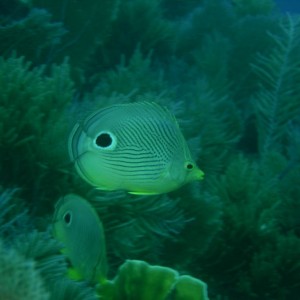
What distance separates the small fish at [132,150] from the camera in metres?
1.93

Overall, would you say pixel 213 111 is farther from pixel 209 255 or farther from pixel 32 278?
pixel 32 278

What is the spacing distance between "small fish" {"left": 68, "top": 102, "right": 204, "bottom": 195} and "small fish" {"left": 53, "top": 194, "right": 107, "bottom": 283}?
286mm

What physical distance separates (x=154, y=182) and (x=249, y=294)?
2.18 metres

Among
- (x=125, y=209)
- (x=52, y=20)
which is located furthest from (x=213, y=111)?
(x=125, y=209)

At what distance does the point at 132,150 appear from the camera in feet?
6.39

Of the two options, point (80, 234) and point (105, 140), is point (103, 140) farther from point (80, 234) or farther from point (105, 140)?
point (80, 234)

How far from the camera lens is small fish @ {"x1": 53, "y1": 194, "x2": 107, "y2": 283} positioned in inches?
85.5

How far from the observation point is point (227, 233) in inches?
154

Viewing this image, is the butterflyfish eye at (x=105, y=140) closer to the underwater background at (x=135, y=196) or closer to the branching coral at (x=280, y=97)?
the underwater background at (x=135, y=196)

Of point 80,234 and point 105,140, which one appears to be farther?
point 80,234

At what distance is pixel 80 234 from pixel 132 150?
523 millimetres

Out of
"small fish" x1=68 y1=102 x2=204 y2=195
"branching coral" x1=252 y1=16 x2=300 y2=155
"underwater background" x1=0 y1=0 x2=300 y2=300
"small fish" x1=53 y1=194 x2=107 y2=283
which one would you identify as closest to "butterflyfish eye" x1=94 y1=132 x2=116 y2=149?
"small fish" x1=68 y1=102 x2=204 y2=195

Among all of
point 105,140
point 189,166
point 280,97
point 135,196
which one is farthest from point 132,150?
point 280,97

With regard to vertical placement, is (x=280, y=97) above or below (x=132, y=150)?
below
